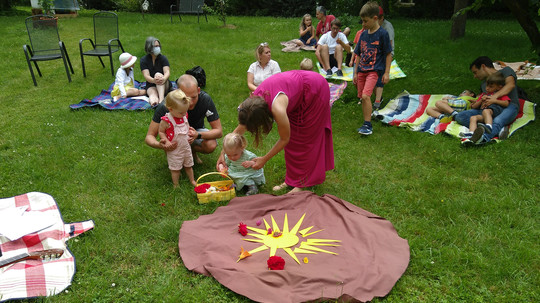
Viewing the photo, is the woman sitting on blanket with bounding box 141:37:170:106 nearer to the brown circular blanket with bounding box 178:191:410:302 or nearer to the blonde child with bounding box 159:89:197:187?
the blonde child with bounding box 159:89:197:187

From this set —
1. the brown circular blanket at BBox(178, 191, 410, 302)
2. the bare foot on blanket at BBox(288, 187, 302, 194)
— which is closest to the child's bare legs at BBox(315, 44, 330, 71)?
the bare foot on blanket at BBox(288, 187, 302, 194)

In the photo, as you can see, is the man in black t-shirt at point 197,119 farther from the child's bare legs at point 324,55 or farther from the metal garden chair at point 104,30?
the metal garden chair at point 104,30

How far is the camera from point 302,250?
320 centimetres

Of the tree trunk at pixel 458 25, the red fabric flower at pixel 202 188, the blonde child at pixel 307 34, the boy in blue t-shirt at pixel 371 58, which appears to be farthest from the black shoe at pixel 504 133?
the blonde child at pixel 307 34

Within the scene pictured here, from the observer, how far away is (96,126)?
579 centimetres

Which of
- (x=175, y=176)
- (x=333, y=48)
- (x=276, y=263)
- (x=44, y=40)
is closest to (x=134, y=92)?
(x=44, y=40)

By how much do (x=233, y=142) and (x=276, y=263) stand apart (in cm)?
135

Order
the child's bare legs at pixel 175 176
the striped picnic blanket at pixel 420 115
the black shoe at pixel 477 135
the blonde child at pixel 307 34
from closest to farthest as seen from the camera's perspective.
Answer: the child's bare legs at pixel 175 176, the black shoe at pixel 477 135, the striped picnic blanket at pixel 420 115, the blonde child at pixel 307 34

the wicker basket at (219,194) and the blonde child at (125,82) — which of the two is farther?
the blonde child at (125,82)

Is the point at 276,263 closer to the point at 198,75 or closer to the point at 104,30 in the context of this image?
the point at 198,75

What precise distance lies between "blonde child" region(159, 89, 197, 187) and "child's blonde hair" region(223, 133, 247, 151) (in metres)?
0.53

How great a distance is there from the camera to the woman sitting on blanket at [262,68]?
6.10 metres

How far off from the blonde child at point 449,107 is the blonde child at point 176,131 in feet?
13.4

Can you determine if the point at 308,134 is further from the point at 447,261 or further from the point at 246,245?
the point at 447,261
